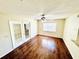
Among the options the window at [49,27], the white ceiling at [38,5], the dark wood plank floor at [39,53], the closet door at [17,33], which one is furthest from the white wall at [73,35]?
the closet door at [17,33]

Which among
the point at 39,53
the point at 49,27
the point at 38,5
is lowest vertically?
the point at 39,53

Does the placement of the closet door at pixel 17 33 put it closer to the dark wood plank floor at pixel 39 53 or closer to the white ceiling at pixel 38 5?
the dark wood plank floor at pixel 39 53

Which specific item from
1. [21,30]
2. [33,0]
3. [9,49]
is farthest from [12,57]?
[33,0]

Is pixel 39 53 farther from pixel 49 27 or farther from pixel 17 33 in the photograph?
pixel 49 27

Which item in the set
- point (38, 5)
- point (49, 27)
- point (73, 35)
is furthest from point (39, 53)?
point (49, 27)

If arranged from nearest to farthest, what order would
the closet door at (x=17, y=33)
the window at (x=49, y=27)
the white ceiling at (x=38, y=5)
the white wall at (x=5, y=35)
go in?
the white ceiling at (x=38, y=5) → the white wall at (x=5, y=35) → the closet door at (x=17, y=33) → the window at (x=49, y=27)

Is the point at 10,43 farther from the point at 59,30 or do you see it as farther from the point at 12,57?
the point at 59,30

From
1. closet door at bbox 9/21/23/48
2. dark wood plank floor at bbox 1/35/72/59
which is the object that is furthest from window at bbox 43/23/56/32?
closet door at bbox 9/21/23/48

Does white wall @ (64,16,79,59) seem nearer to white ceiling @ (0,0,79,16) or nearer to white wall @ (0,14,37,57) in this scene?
white ceiling @ (0,0,79,16)

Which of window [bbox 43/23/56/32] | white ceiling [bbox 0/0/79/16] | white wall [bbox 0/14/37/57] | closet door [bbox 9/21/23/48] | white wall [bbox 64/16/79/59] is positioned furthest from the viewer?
window [bbox 43/23/56/32]

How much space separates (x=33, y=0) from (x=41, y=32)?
505cm

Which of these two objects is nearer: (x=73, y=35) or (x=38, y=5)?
(x=38, y=5)

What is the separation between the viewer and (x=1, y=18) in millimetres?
2170

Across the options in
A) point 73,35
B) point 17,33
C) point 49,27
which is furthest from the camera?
point 49,27
